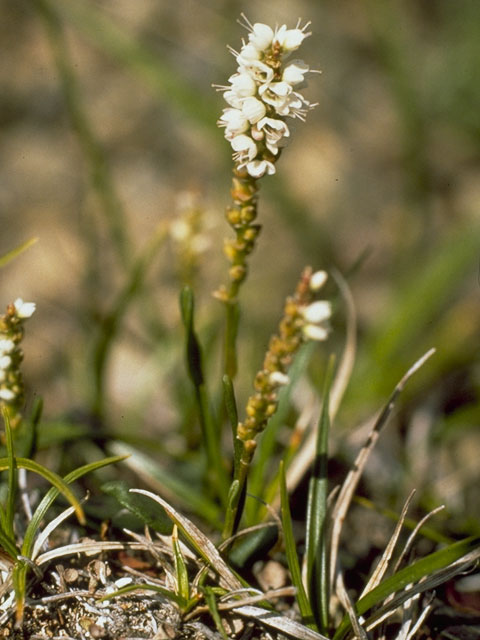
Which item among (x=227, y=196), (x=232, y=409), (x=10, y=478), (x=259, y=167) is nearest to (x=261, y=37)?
(x=259, y=167)

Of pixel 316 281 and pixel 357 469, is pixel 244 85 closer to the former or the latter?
pixel 316 281

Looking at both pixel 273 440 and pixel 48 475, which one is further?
pixel 273 440

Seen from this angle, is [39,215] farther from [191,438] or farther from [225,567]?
[225,567]

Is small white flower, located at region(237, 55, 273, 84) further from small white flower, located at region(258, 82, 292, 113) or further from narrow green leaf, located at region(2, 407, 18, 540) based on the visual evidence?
narrow green leaf, located at region(2, 407, 18, 540)

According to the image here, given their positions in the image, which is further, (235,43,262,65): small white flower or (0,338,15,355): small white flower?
(0,338,15,355): small white flower

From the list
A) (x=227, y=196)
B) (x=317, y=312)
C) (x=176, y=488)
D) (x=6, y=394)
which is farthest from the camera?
(x=227, y=196)

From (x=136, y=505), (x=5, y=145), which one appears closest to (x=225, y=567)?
(x=136, y=505)

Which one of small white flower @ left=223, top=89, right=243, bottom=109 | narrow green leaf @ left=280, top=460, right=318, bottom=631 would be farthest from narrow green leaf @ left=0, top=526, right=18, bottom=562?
small white flower @ left=223, top=89, right=243, bottom=109
